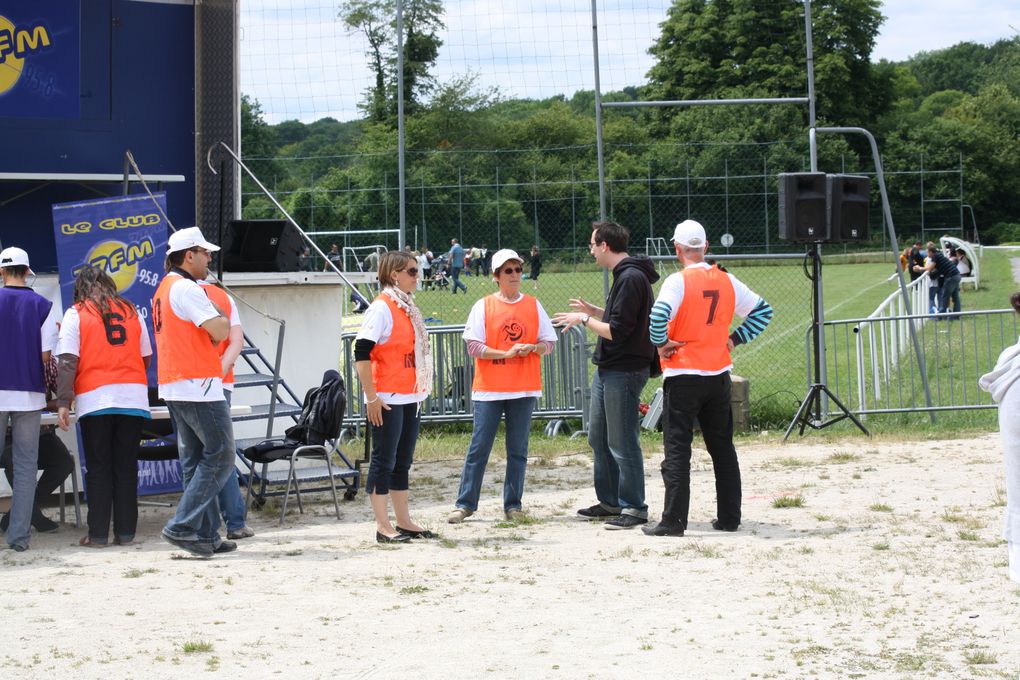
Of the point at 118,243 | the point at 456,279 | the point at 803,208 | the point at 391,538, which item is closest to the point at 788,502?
the point at 391,538

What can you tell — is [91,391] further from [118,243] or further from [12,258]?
[118,243]

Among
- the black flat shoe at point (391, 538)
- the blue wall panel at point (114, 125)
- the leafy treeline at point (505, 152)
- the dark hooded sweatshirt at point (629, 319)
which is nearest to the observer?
the black flat shoe at point (391, 538)

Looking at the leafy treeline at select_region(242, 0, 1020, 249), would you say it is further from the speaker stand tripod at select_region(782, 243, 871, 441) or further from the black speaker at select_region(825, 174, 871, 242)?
the speaker stand tripod at select_region(782, 243, 871, 441)

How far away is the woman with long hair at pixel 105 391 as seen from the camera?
308 inches

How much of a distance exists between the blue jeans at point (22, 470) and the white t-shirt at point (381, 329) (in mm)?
2112

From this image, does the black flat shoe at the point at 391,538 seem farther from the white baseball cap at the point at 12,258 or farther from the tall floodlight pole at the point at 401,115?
the tall floodlight pole at the point at 401,115

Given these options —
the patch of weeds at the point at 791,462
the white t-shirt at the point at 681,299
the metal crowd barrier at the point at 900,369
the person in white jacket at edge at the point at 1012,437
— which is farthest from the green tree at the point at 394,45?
the person in white jacket at edge at the point at 1012,437

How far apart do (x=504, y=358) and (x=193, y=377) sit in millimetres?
1952

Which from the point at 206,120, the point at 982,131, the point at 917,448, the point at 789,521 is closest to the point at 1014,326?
the point at 917,448

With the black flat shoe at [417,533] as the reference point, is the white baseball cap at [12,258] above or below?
above

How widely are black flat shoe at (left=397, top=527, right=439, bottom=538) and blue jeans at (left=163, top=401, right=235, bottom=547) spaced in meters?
1.09

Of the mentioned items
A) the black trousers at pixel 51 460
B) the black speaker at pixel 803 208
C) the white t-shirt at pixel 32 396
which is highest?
the black speaker at pixel 803 208

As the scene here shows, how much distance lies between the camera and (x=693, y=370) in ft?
25.6

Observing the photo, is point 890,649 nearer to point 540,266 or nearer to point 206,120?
point 206,120
